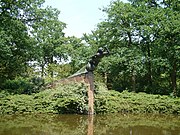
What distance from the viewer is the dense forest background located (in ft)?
63.6

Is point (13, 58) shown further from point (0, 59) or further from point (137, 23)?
point (137, 23)

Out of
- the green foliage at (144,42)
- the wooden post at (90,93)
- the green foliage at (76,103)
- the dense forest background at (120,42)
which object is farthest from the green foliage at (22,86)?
the green foliage at (144,42)

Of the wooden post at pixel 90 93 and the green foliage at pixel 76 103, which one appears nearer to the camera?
the wooden post at pixel 90 93

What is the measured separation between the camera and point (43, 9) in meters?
20.9

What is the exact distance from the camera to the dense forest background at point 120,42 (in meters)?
19.4

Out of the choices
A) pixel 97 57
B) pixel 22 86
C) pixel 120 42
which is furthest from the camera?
pixel 120 42

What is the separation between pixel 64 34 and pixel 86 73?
79.6ft

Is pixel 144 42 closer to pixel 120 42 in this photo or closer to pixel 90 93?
pixel 120 42

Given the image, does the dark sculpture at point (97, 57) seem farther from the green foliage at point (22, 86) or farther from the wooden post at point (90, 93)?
the green foliage at point (22, 86)

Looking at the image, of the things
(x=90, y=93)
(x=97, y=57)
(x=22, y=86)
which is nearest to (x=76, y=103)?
(x=90, y=93)

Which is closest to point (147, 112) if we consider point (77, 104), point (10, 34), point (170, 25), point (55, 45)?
point (77, 104)

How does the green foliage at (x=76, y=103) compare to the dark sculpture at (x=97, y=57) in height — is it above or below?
below

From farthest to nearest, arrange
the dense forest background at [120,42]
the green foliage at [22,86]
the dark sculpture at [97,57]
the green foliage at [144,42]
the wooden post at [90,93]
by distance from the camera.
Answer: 1. the green foliage at [144,42]
2. the dense forest background at [120,42]
3. the green foliage at [22,86]
4. the wooden post at [90,93]
5. the dark sculpture at [97,57]

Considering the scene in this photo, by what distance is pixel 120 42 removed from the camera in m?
25.2
